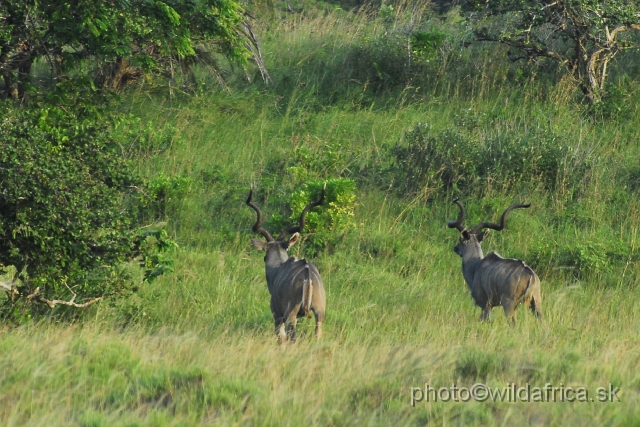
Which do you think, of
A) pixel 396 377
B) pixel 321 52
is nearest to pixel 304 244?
pixel 396 377

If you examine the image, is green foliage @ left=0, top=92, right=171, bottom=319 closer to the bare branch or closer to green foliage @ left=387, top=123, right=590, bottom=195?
the bare branch

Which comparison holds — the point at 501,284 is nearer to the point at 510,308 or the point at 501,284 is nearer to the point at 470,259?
the point at 510,308

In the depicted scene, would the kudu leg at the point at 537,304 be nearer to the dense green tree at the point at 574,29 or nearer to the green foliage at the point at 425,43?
the dense green tree at the point at 574,29

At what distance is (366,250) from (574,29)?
19.3 feet

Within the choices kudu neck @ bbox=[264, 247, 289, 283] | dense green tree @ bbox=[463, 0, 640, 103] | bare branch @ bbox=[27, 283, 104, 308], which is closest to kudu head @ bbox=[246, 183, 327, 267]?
kudu neck @ bbox=[264, 247, 289, 283]

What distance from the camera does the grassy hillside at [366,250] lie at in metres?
6.43

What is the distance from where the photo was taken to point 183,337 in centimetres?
838

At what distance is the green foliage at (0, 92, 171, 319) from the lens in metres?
8.60

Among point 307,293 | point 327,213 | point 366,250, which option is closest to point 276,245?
point 307,293

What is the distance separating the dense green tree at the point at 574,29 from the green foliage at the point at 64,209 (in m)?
8.26

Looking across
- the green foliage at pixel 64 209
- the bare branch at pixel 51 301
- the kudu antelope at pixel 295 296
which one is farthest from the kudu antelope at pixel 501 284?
the bare branch at pixel 51 301

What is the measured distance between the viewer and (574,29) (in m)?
16.0

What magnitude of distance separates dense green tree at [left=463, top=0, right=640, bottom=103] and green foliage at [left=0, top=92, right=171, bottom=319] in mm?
8261

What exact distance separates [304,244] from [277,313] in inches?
111
